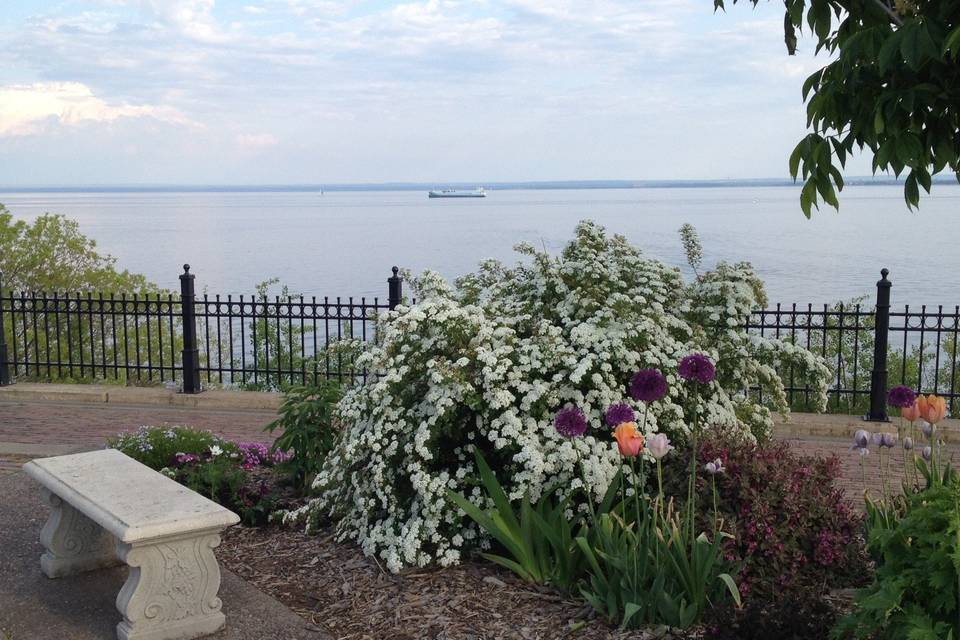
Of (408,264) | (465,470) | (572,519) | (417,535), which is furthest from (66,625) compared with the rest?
(408,264)

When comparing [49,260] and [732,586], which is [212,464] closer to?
[732,586]

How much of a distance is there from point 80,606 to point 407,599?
189cm

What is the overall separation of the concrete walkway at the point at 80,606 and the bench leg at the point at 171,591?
0.52 feet

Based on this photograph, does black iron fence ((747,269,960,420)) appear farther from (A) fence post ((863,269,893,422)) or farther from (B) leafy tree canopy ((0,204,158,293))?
(B) leafy tree canopy ((0,204,158,293))

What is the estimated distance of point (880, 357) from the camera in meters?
10.6

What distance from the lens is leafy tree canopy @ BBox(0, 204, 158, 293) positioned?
17531mm

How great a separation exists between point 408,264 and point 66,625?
45670 millimetres

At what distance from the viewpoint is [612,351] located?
613 cm

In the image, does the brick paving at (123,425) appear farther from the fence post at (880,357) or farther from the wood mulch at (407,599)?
the wood mulch at (407,599)

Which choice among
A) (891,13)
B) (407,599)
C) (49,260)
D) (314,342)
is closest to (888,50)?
(891,13)

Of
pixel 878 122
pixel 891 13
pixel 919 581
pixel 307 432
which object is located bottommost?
pixel 307 432

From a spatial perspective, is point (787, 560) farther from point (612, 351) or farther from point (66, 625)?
point (66, 625)

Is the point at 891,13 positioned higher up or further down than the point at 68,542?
higher up

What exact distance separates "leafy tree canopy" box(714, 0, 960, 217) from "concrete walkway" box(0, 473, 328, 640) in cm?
333
